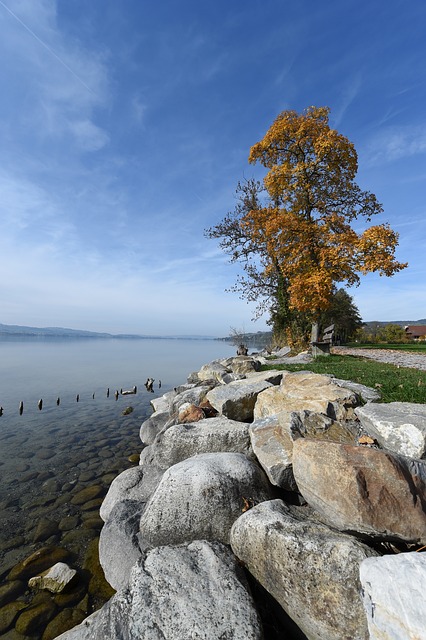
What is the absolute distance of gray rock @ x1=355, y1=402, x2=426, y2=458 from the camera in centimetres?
423

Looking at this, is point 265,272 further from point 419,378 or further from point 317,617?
point 317,617

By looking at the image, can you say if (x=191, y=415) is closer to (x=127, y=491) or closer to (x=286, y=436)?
(x=127, y=491)

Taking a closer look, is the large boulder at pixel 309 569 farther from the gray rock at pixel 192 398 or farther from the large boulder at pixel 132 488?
the gray rock at pixel 192 398

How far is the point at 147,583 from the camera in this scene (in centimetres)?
330

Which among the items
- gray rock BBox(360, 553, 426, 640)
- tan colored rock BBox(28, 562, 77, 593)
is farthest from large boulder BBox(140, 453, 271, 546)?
gray rock BBox(360, 553, 426, 640)

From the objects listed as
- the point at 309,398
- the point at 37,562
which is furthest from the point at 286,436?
the point at 37,562

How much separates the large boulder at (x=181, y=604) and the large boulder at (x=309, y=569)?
34 cm

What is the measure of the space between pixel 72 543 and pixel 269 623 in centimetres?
489

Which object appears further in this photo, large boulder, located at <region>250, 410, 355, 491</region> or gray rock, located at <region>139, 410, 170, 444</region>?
gray rock, located at <region>139, 410, 170, 444</region>

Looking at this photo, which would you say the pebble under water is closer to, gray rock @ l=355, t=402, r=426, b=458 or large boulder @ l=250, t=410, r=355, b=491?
large boulder @ l=250, t=410, r=355, b=491

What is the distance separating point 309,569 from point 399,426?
242cm

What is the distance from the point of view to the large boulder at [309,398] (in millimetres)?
5973

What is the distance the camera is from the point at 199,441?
659 cm

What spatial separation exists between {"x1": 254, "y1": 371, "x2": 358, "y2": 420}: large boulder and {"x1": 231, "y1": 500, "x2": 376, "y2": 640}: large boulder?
2.63 m
